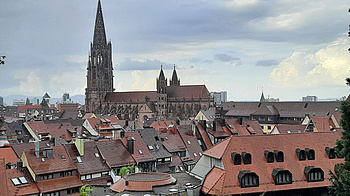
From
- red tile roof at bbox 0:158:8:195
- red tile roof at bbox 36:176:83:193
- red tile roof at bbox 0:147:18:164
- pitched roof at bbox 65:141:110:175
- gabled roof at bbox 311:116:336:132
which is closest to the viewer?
red tile roof at bbox 0:158:8:195

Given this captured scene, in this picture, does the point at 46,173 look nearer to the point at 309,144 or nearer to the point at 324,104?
the point at 309,144

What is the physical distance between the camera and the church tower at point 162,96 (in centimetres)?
18912

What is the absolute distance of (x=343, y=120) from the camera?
95.3 feet

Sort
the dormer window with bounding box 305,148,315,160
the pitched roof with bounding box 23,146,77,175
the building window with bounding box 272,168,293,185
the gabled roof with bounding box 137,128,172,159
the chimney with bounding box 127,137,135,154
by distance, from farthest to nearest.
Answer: the gabled roof with bounding box 137,128,172,159 → the chimney with bounding box 127,137,135,154 → the pitched roof with bounding box 23,146,77,175 → the dormer window with bounding box 305,148,315,160 → the building window with bounding box 272,168,293,185

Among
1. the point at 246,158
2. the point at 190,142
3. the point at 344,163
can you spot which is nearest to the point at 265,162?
the point at 246,158

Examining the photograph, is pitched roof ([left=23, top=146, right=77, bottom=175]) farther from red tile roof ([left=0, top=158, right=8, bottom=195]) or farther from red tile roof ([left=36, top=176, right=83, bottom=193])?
red tile roof ([left=0, top=158, right=8, bottom=195])

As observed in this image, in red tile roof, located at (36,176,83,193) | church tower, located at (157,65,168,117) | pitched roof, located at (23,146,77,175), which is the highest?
church tower, located at (157,65,168,117)

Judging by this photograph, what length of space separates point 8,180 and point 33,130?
44126 mm

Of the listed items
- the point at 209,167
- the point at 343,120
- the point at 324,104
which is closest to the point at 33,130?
the point at 209,167

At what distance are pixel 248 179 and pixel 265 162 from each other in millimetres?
3332

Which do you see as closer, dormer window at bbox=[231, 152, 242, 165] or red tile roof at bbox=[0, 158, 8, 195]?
red tile roof at bbox=[0, 158, 8, 195]

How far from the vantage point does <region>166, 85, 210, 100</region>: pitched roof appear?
18525 centimetres

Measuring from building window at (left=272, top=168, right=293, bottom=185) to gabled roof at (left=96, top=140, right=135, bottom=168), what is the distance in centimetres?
2304

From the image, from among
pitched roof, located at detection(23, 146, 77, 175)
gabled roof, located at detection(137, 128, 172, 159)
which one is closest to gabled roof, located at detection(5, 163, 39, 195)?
pitched roof, located at detection(23, 146, 77, 175)
